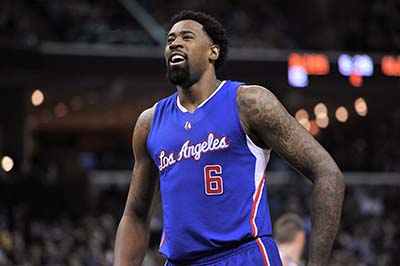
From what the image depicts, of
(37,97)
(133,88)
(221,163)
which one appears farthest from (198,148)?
(37,97)

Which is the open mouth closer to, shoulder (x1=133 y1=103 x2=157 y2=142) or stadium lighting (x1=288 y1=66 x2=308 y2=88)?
shoulder (x1=133 y1=103 x2=157 y2=142)

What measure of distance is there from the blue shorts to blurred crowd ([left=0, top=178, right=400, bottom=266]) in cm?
901

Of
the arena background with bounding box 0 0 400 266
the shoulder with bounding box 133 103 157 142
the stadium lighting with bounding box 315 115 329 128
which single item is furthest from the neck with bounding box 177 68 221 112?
the stadium lighting with bounding box 315 115 329 128

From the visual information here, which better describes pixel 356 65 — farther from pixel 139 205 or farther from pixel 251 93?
pixel 251 93

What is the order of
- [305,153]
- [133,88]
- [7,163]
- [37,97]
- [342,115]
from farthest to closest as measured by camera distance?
[342,115] < [37,97] < [133,88] < [7,163] < [305,153]

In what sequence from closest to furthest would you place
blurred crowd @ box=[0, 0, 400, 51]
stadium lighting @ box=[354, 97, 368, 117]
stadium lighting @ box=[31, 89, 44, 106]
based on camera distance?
1. blurred crowd @ box=[0, 0, 400, 51]
2. stadium lighting @ box=[31, 89, 44, 106]
3. stadium lighting @ box=[354, 97, 368, 117]

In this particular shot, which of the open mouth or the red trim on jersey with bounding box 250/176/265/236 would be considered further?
the open mouth

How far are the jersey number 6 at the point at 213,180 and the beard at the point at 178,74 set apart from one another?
0.42 metres

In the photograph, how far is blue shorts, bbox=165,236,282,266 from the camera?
14.6 ft

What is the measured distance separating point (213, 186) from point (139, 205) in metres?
0.65

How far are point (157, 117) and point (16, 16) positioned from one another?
1609cm

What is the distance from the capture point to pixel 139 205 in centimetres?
503

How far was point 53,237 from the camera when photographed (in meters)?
17.0

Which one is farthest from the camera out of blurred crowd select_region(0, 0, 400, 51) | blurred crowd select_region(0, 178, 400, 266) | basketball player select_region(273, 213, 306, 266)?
blurred crowd select_region(0, 0, 400, 51)
